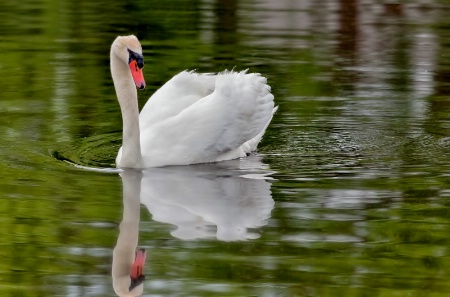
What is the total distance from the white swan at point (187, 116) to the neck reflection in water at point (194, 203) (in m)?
0.12

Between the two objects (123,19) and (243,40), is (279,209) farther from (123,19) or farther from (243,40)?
(123,19)

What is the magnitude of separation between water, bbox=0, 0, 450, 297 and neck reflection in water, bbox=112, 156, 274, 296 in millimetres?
23

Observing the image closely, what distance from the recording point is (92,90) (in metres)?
13.5

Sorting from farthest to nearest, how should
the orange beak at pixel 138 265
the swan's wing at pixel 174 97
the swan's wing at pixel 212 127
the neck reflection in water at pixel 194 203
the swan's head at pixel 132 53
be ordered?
the swan's wing at pixel 174 97, the swan's wing at pixel 212 127, the swan's head at pixel 132 53, the neck reflection in water at pixel 194 203, the orange beak at pixel 138 265

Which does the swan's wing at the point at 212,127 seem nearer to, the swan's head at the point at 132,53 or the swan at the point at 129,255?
the swan's head at the point at 132,53

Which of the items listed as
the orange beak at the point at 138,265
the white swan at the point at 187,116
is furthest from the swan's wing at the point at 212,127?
the orange beak at the point at 138,265

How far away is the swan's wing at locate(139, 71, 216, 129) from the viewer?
34.8 feet

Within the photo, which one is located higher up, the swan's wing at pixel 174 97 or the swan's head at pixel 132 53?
the swan's head at pixel 132 53

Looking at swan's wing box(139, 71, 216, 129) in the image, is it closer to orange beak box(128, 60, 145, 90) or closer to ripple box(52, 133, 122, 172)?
ripple box(52, 133, 122, 172)

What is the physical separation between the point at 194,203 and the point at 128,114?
1523 millimetres

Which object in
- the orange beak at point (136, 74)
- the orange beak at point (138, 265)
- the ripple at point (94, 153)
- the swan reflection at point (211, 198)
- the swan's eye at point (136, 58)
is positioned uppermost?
the swan's eye at point (136, 58)

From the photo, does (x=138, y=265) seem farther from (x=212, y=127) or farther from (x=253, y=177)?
(x=212, y=127)

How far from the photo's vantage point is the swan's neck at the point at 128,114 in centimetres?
1000

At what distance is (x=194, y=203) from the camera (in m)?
8.94
